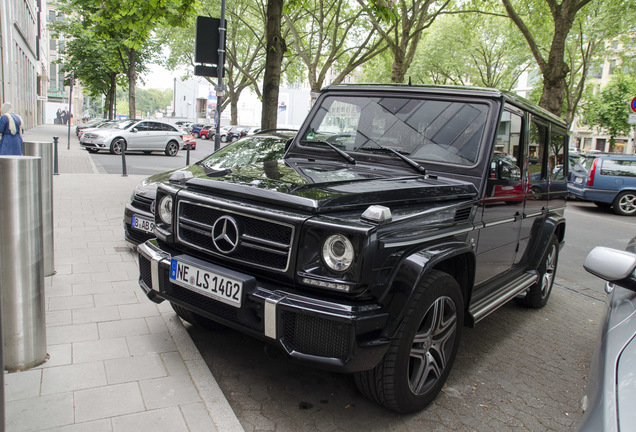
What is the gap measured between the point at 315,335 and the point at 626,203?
49.6 feet

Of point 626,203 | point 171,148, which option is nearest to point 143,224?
point 626,203

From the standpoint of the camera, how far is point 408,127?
3844mm

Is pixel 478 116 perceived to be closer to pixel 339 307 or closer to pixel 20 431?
pixel 339 307

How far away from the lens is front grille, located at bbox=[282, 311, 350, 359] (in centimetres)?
238

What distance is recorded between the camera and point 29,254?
3041 millimetres

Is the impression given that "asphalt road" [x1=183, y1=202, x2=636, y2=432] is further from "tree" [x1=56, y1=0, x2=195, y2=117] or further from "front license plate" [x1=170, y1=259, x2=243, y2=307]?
"tree" [x1=56, y1=0, x2=195, y2=117]

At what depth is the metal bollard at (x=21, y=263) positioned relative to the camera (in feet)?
9.72

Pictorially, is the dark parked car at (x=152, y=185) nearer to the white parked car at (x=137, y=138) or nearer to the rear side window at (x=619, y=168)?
the rear side window at (x=619, y=168)

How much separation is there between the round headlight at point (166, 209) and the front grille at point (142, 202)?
225 centimetres

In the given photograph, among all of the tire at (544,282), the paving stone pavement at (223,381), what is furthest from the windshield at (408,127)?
the tire at (544,282)

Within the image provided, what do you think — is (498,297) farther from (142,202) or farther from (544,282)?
(142,202)

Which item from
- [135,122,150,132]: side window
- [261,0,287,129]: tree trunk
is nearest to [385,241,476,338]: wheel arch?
[261,0,287,129]: tree trunk

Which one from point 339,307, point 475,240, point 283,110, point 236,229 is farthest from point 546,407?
point 283,110

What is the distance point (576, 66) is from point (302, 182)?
37842 millimetres
